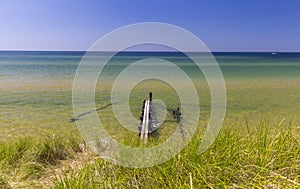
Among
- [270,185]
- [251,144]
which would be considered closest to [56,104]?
[251,144]

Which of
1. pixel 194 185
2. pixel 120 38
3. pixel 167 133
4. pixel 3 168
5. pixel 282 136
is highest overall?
pixel 120 38

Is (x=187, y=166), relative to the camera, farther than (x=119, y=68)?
No

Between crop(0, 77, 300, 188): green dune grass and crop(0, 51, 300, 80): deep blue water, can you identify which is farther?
crop(0, 51, 300, 80): deep blue water

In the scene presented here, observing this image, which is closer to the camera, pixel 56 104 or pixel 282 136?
pixel 282 136

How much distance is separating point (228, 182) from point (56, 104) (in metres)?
12.4

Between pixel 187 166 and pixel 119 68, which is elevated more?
pixel 119 68

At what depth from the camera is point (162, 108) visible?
13.1 m

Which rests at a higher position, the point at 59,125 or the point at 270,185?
the point at 270,185

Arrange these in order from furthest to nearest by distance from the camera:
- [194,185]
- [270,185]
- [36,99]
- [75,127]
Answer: [36,99], [75,127], [194,185], [270,185]

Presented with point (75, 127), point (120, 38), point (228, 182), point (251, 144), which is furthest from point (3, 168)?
point (75, 127)

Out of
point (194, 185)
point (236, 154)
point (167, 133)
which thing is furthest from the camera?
point (167, 133)

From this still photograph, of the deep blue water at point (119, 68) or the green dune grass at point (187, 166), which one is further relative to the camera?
the deep blue water at point (119, 68)

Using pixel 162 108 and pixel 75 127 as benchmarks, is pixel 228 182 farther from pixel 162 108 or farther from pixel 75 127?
pixel 162 108

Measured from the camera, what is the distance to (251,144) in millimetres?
3709
